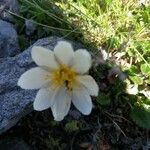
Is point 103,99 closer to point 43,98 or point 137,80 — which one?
point 137,80

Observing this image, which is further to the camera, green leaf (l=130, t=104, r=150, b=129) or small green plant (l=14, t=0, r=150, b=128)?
small green plant (l=14, t=0, r=150, b=128)

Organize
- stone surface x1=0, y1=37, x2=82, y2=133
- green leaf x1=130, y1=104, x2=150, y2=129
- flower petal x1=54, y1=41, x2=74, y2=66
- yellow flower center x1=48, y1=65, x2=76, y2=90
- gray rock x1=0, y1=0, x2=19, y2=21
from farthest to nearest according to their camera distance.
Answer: gray rock x1=0, y1=0, x2=19, y2=21 → green leaf x1=130, y1=104, x2=150, y2=129 → stone surface x1=0, y1=37, x2=82, y2=133 → yellow flower center x1=48, y1=65, x2=76, y2=90 → flower petal x1=54, y1=41, x2=74, y2=66

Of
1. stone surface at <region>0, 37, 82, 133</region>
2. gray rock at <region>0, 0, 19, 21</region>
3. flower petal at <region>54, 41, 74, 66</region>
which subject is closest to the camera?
flower petal at <region>54, 41, 74, 66</region>

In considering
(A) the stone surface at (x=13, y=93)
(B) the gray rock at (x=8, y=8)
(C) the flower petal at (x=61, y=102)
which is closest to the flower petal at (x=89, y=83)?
(C) the flower petal at (x=61, y=102)

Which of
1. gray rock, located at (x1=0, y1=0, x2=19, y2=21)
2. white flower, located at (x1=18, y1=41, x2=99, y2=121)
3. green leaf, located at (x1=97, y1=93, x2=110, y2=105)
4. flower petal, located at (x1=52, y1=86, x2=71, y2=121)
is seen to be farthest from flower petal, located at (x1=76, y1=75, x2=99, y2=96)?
gray rock, located at (x1=0, y1=0, x2=19, y2=21)

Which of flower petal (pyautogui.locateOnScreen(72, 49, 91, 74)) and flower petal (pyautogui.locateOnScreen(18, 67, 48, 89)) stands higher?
flower petal (pyautogui.locateOnScreen(72, 49, 91, 74))

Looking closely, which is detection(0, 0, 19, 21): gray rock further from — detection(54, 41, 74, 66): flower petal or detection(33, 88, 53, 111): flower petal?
detection(54, 41, 74, 66): flower petal

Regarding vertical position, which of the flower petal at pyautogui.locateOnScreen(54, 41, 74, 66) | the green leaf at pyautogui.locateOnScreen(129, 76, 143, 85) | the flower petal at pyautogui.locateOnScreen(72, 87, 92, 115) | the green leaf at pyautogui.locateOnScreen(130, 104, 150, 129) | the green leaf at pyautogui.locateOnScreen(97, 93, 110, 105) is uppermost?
the flower petal at pyautogui.locateOnScreen(54, 41, 74, 66)
